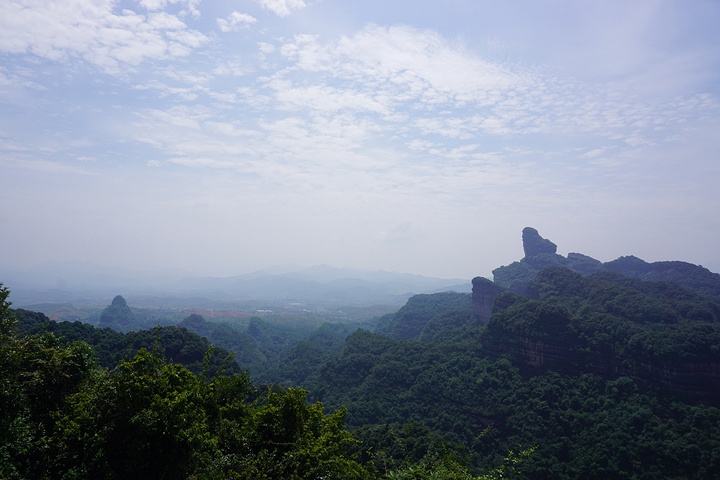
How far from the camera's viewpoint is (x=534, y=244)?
76.2 meters

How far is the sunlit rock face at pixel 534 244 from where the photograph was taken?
75.2 meters

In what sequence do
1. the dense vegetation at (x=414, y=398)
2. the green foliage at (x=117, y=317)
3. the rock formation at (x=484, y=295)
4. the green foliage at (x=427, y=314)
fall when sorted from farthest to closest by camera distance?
the green foliage at (x=117, y=317) → the green foliage at (x=427, y=314) → the rock formation at (x=484, y=295) → the dense vegetation at (x=414, y=398)

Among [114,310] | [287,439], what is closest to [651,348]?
[287,439]

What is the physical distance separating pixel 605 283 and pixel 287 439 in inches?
1721

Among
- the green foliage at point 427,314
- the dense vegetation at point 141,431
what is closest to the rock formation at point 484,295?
the green foliage at point 427,314

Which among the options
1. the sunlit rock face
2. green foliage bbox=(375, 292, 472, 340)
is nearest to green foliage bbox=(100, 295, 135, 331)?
green foliage bbox=(375, 292, 472, 340)

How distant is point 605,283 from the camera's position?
41.5 m

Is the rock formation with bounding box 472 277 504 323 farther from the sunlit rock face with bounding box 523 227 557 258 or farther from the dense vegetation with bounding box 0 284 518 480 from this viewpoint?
the dense vegetation with bounding box 0 284 518 480

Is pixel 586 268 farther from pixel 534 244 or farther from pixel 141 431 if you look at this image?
pixel 141 431

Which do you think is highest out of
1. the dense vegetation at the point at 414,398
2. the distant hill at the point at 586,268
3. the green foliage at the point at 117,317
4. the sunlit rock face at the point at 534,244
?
the sunlit rock face at the point at 534,244

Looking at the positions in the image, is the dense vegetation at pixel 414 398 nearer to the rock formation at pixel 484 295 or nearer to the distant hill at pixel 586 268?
the distant hill at pixel 586 268

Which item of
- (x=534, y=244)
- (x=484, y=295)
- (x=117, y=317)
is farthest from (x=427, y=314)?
(x=117, y=317)

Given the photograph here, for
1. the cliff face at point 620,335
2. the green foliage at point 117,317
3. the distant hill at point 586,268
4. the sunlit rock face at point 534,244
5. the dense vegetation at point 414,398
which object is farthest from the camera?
the green foliage at point 117,317

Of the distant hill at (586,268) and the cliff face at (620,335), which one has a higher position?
the distant hill at (586,268)
